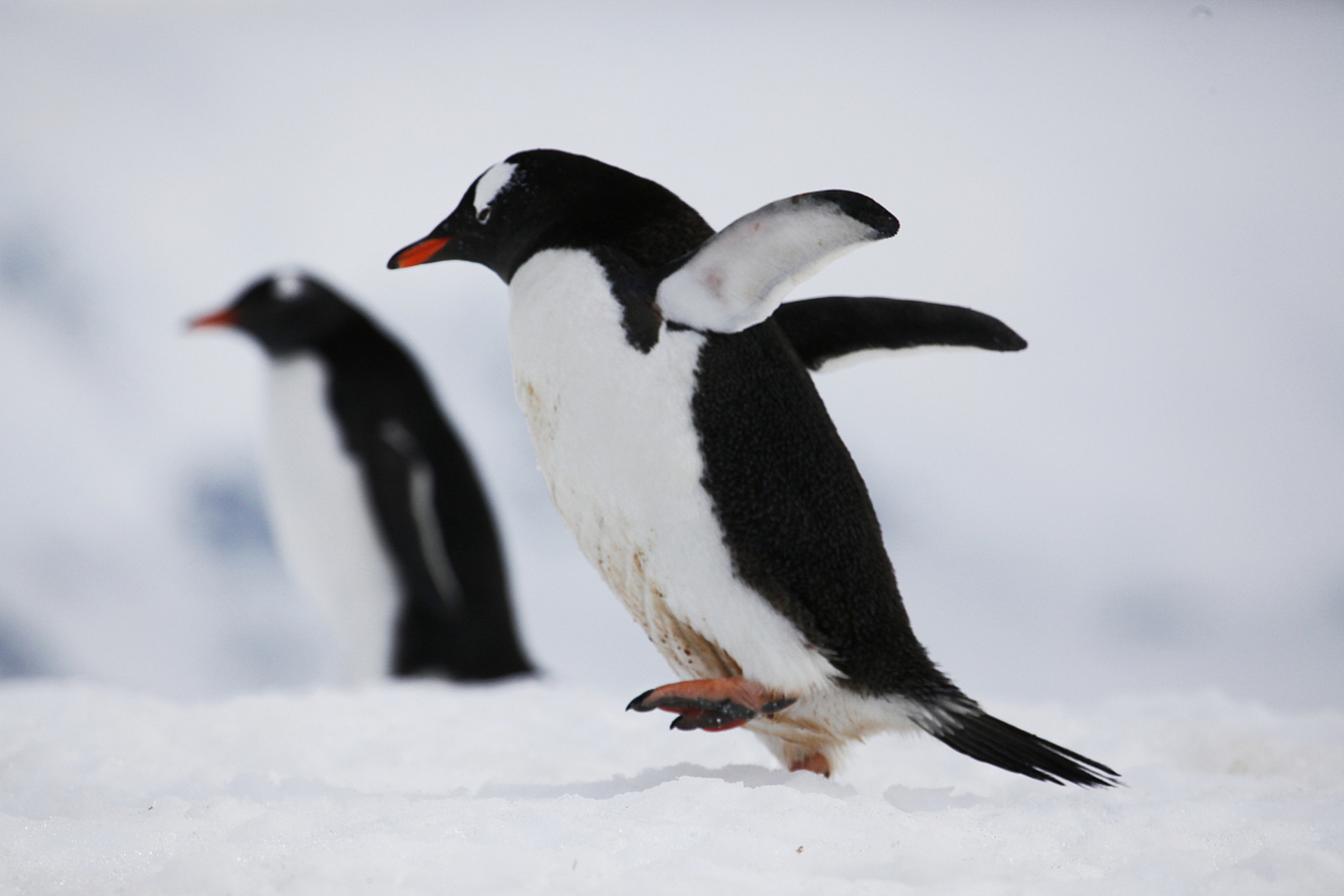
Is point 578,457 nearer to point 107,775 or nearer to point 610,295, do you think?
point 610,295

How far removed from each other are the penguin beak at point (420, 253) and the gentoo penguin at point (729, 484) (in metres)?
0.16

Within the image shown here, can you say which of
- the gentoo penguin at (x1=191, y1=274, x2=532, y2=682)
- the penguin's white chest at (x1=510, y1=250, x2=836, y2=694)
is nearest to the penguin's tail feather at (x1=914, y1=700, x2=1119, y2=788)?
the penguin's white chest at (x1=510, y1=250, x2=836, y2=694)

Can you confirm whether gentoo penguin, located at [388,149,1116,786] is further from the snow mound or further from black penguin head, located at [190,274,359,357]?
black penguin head, located at [190,274,359,357]

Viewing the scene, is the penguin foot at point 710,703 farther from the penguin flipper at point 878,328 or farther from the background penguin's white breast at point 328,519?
the background penguin's white breast at point 328,519

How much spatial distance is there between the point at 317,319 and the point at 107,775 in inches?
73.2

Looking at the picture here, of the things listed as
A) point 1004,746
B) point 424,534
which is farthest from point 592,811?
point 424,534

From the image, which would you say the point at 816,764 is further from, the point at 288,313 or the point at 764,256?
the point at 288,313

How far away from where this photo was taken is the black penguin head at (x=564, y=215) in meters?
1.01

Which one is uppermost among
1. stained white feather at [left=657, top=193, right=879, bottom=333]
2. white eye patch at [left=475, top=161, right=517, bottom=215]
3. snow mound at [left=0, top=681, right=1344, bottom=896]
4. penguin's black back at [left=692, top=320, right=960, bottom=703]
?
white eye patch at [left=475, top=161, right=517, bottom=215]

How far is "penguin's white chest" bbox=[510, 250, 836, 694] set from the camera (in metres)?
0.92

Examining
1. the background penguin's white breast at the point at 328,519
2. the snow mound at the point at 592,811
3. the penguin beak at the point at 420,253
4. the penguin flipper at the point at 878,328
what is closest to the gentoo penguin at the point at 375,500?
the background penguin's white breast at the point at 328,519

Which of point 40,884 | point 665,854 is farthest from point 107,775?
point 665,854

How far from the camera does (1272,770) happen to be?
1.29 metres

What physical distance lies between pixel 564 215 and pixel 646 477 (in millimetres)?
283
